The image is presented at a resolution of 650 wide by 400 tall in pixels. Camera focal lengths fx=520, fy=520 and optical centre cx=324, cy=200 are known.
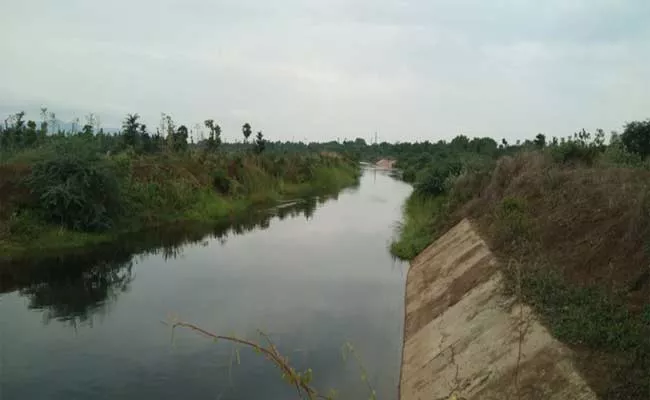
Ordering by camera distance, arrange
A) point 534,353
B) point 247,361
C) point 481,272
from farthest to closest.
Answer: point 481,272
point 247,361
point 534,353

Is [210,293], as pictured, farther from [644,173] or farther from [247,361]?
[644,173]

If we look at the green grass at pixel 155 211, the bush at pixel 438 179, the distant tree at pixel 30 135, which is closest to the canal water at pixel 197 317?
the green grass at pixel 155 211

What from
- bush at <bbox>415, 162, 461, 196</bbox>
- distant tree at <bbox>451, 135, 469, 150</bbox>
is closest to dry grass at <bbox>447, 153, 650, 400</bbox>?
bush at <bbox>415, 162, 461, 196</bbox>

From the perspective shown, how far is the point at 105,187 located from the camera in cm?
2511

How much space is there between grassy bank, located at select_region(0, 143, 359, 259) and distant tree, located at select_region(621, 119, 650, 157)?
22.8 metres

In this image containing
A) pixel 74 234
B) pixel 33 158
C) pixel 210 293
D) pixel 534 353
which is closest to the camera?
pixel 534 353

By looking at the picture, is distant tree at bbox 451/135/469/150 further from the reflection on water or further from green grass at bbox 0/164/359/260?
the reflection on water

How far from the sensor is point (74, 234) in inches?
912

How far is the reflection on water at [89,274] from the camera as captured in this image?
600 inches

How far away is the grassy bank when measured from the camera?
72.5 ft

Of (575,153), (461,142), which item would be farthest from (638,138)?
(461,142)

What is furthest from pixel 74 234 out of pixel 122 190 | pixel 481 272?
pixel 481 272

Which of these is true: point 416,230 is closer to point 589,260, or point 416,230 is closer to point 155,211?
point 589,260

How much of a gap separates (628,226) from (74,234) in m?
21.5
